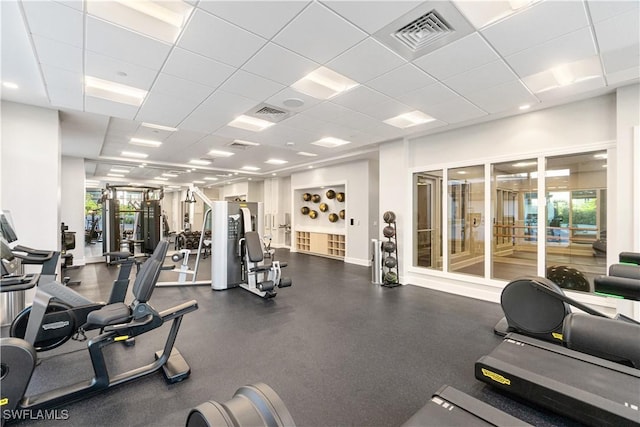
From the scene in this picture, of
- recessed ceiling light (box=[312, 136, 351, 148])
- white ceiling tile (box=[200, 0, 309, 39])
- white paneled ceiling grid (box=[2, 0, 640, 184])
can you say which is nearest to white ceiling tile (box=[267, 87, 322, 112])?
white paneled ceiling grid (box=[2, 0, 640, 184])

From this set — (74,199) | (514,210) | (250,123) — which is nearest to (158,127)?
(250,123)

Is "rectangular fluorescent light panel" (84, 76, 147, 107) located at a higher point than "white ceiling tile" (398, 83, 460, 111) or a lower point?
higher

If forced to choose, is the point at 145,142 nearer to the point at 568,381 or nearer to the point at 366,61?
the point at 366,61

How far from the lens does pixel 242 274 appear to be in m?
5.68

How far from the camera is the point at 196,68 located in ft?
9.81

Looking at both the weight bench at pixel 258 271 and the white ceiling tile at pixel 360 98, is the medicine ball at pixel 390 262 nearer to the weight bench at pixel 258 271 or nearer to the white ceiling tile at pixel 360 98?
the weight bench at pixel 258 271

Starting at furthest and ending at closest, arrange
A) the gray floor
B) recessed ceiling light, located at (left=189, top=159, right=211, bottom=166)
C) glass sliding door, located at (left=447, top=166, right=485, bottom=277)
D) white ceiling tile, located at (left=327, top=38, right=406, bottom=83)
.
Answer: recessed ceiling light, located at (left=189, top=159, right=211, bottom=166)
glass sliding door, located at (left=447, top=166, right=485, bottom=277)
white ceiling tile, located at (left=327, top=38, right=406, bottom=83)
the gray floor

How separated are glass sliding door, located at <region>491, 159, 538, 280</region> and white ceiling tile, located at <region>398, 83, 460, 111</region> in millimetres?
1849

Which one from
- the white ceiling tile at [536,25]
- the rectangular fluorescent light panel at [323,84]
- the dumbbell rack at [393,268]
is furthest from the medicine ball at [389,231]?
the white ceiling tile at [536,25]

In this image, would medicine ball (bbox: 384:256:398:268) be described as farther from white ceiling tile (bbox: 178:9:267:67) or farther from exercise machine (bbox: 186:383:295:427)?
exercise machine (bbox: 186:383:295:427)

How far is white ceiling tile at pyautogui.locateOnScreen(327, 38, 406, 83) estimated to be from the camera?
2.64 metres

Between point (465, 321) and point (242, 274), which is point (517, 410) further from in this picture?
point (242, 274)

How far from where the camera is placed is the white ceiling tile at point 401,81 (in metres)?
3.07

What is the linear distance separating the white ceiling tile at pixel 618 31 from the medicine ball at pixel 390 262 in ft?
13.6
